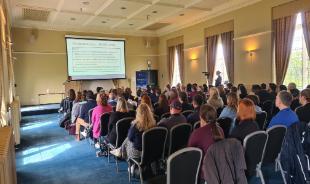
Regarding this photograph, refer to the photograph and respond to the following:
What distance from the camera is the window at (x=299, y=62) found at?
774cm

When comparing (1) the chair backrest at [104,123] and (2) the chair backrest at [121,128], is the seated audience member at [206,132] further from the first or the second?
(1) the chair backrest at [104,123]

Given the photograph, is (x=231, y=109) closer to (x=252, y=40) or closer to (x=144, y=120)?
(x=144, y=120)

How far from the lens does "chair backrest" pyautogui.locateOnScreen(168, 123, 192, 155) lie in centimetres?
322

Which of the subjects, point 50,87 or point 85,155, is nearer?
point 85,155

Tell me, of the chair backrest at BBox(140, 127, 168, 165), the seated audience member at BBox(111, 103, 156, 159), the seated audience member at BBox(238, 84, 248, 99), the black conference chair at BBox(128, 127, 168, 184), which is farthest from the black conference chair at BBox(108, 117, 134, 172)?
the seated audience member at BBox(238, 84, 248, 99)

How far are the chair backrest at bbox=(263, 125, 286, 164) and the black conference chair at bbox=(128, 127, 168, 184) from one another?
1.16 metres

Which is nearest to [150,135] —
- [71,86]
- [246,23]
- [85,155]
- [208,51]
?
[85,155]

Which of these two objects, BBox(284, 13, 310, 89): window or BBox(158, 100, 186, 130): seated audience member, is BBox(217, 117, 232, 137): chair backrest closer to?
BBox(158, 100, 186, 130): seated audience member

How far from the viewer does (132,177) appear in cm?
365

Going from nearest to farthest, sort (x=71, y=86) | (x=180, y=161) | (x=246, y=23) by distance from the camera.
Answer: (x=180, y=161)
(x=246, y=23)
(x=71, y=86)

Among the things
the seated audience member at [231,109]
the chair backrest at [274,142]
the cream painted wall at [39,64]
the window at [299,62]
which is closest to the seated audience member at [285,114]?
the chair backrest at [274,142]

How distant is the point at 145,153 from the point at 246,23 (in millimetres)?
7673

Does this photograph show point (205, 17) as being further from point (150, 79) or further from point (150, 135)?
point (150, 135)

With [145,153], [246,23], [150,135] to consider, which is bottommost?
[145,153]
